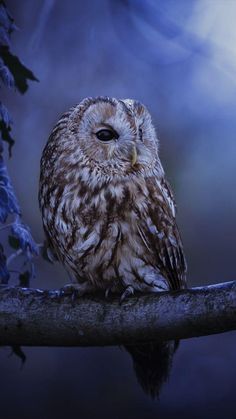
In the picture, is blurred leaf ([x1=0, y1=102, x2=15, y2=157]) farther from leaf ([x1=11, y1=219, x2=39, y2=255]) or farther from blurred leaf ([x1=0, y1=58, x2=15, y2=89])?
leaf ([x1=11, y1=219, x2=39, y2=255])

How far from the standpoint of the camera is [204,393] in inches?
150

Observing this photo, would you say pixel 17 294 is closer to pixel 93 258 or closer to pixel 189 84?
pixel 93 258

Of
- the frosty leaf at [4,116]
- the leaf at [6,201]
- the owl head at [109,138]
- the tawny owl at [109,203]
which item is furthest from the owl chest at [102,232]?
the frosty leaf at [4,116]

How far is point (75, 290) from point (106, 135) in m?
0.48

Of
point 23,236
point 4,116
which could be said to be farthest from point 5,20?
point 23,236

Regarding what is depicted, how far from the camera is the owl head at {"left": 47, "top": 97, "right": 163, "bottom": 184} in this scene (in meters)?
2.19

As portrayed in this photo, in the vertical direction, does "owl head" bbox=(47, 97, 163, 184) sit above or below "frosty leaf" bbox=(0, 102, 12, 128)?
below

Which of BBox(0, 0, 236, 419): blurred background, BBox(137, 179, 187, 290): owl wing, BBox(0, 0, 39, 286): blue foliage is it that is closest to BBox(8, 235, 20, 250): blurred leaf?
BBox(0, 0, 39, 286): blue foliage

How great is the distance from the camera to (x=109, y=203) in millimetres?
2162

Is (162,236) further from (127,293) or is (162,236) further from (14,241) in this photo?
(14,241)

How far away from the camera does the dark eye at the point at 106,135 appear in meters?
2.21

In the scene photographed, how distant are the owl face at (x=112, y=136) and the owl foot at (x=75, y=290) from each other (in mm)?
351

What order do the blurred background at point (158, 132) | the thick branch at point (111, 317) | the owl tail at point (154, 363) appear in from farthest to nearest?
the blurred background at point (158, 132)
the owl tail at point (154, 363)
the thick branch at point (111, 317)

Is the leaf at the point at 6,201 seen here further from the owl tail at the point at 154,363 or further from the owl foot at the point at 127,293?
the owl tail at the point at 154,363
